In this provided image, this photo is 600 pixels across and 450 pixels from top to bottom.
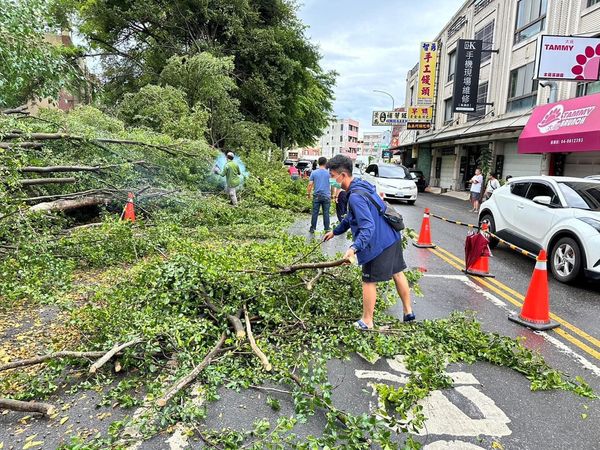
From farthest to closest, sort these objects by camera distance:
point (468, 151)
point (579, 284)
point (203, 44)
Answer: point (468, 151)
point (203, 44)
point (579, 284)

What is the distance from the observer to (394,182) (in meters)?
18.0

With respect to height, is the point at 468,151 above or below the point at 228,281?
above

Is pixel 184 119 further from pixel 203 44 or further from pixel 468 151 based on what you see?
pixel 468 151

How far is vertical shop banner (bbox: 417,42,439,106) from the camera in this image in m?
29.7

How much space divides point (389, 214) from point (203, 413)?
253 centimetres

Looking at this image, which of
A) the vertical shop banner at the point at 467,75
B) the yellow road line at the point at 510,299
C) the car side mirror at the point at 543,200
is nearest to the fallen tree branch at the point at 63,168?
the yellow road line at the point at 510,299

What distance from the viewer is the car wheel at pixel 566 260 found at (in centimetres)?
616

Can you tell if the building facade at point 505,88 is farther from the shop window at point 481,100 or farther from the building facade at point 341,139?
the building facade at point 341,139

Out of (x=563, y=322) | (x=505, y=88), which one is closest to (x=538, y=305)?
(x=563, y=322)

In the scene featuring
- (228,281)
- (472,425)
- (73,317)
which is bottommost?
(472,425)

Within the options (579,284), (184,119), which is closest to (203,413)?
(579,284)

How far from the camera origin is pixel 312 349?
3875 mm

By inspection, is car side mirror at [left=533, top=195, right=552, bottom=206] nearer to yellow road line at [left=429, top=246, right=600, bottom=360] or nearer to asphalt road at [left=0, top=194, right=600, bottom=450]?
yellow road line at [left=429, top=246, right=600, bottom=360]

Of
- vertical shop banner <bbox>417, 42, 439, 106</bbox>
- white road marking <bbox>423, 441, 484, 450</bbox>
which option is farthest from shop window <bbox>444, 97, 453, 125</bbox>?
white road marking <bbox>423, 441, 484, 450</bbox>
